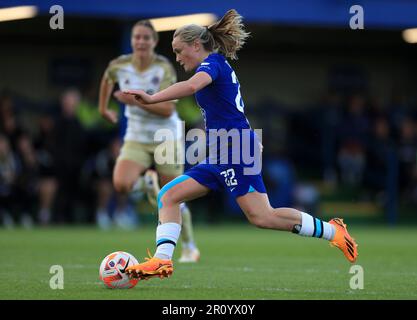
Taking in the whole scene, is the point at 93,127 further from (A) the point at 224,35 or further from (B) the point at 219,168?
(B) the point at 219,168

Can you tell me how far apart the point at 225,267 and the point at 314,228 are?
6.65 ft

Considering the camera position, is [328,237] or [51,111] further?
[51,111]

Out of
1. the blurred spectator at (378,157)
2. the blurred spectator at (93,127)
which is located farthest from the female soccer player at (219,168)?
the blurred spectator at (378,157)

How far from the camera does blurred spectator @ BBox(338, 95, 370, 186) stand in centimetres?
2081

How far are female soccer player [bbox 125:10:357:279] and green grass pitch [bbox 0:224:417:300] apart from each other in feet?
1.52

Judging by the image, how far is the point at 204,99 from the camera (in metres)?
7.39

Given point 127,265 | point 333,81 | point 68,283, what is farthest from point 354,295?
point 333,81

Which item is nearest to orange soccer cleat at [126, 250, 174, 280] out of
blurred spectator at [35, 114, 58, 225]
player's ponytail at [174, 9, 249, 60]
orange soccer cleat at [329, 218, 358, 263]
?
orange soccer cleat at [329, 218, 358, 263]

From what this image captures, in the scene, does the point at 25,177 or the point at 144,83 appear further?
the point at 25,177

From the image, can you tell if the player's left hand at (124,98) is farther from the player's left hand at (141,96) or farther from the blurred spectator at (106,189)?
the blurred spectator at (106,189)

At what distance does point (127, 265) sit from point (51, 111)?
13.6 m

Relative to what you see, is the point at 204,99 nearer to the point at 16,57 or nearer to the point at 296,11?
the point at 296,11

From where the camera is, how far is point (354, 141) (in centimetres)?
2069

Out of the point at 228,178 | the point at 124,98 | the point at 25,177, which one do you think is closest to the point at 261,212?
the point at 228,178
